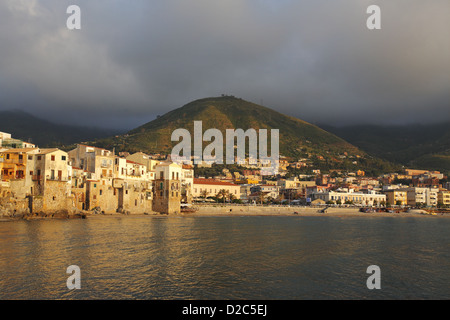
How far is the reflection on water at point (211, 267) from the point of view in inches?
706

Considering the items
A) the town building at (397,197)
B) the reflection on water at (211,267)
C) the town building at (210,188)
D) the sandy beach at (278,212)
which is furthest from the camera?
the town building at (397,197)

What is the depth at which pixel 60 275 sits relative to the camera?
66.0 ft

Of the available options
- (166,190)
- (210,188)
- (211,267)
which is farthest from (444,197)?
(211,267)

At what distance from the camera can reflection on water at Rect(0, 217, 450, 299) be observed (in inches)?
706

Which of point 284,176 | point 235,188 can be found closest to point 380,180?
point 284,176

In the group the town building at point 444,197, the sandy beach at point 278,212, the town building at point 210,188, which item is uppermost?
the town building at point 210,188

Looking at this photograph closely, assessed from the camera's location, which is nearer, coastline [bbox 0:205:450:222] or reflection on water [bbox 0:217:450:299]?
reflection on water [bbox 0:217:450:299]

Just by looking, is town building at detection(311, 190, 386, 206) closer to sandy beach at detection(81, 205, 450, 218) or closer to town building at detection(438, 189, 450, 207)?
sandy beach at detection(81, 205, 450, 218)

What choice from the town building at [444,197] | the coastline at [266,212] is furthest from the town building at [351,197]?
the town building at [444,197]

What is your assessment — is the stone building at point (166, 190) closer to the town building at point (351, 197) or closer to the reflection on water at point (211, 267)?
the reflection on water at point (211, 267)

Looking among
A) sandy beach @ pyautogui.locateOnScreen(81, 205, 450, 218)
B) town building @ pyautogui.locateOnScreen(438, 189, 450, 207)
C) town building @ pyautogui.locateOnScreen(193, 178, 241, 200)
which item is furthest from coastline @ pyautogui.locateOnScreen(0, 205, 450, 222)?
town building @ pyautogui.locateOnScreen(438, 189, 450, 207)

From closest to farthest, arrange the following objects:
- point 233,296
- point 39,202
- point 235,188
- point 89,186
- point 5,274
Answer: point 233,296
point 5,274
point 39,202
point 89,186
point 235,188
